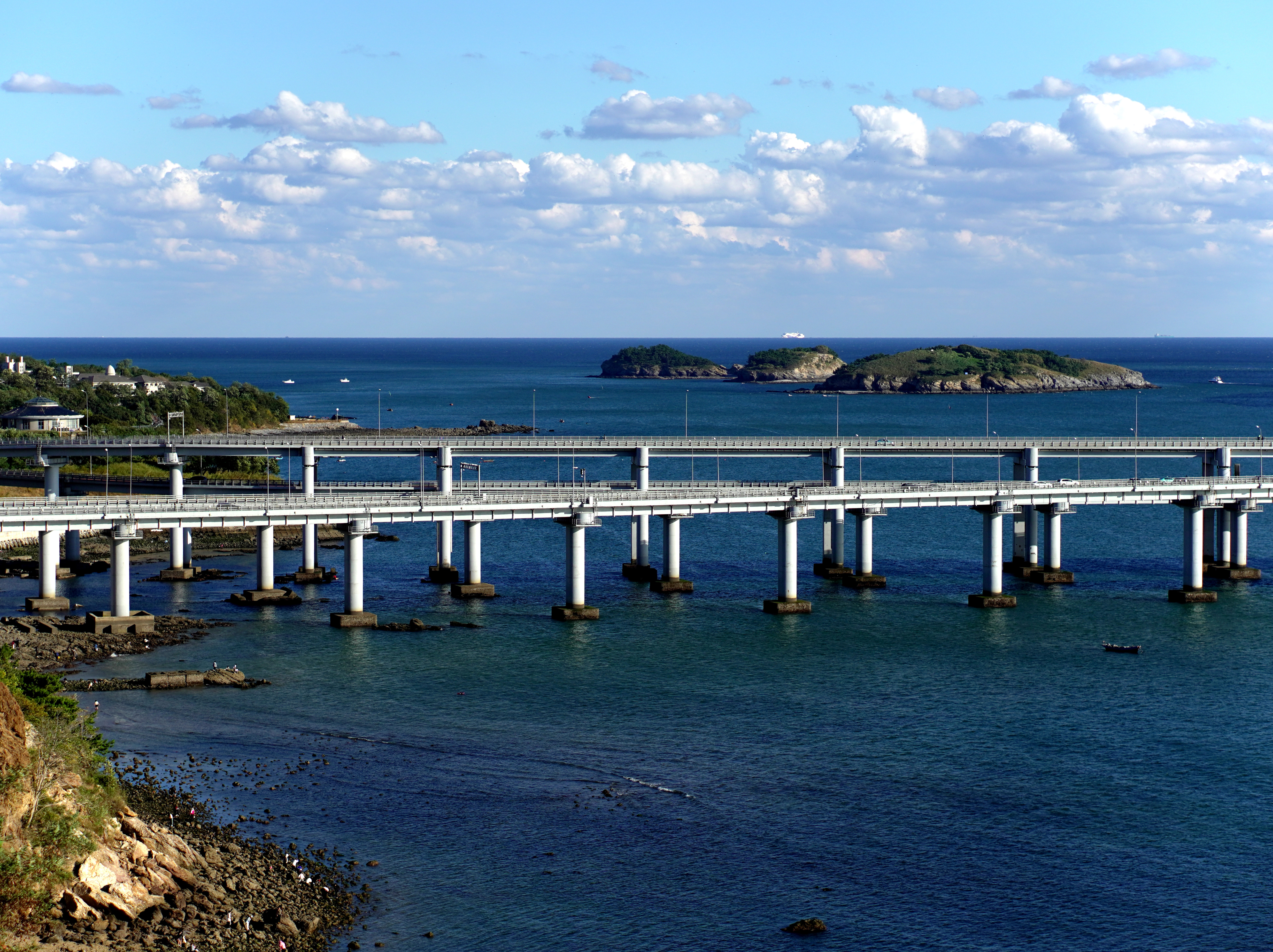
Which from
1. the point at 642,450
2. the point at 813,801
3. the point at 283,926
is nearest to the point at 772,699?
the point at 813,801

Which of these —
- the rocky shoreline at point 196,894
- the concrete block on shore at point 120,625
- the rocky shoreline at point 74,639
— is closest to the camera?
the rocky shoreline at point 196,894

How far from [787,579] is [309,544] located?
123ft

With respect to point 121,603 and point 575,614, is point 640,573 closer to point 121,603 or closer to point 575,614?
point 575,614

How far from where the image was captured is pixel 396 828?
57.6 m

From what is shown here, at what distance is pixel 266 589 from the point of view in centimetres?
10644

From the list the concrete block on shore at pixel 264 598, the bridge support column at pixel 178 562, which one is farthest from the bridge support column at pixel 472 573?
the bridge support column at pixel 178 562

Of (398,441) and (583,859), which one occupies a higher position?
(398,441)

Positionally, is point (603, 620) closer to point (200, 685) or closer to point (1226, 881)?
point (200, 685)

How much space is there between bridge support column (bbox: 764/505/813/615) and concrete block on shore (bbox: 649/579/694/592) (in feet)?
24.9

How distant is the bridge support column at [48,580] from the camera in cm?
9825

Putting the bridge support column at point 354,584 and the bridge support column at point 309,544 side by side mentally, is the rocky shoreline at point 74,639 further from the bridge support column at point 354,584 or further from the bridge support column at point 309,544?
the bridge support column at point 309,544

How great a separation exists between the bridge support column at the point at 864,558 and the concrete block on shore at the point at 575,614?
2471 cm

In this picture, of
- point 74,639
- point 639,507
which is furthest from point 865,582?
point 74,639

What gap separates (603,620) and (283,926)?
52.5 m
